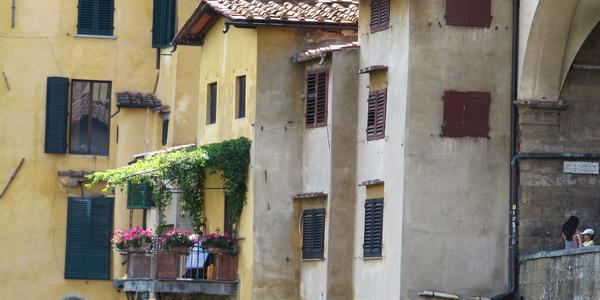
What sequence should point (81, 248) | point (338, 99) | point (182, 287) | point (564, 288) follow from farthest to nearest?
point (81, 248), point (182, 287), point (338, 99), point (564, 288)

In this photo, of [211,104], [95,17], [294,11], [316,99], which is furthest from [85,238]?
[316,99]

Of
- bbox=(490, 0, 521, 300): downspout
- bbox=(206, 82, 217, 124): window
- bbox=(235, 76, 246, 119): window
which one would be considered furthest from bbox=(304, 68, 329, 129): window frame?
bbox=(490, 0, 521, 300): downspout

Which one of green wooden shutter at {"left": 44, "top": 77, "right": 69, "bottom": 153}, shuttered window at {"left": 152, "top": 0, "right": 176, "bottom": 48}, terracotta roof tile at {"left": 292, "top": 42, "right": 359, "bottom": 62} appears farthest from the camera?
green wooden shutter at {"left": 44, "top": 77, "right": 69, "bottom": 153}

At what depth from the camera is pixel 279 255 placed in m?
46.0

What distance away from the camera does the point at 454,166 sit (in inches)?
1612

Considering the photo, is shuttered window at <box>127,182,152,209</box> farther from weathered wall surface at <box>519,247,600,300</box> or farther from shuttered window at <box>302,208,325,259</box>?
weathered wall surface at <box>519,247,600,300</box>

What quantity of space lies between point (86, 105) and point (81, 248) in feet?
12.7

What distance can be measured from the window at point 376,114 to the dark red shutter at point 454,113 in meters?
1.63

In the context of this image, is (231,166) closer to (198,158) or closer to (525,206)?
(198,158)

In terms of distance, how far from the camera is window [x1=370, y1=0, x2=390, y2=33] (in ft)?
140

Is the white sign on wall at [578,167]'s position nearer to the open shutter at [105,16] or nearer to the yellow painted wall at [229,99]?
the yellow painted wall at [229,99]

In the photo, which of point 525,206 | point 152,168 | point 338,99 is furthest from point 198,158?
point 525,206

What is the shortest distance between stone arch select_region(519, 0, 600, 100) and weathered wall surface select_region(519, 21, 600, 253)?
1.08ft

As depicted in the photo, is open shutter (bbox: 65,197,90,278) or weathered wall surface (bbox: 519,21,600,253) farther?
open shutter (bbox: 65,197,90,278)
